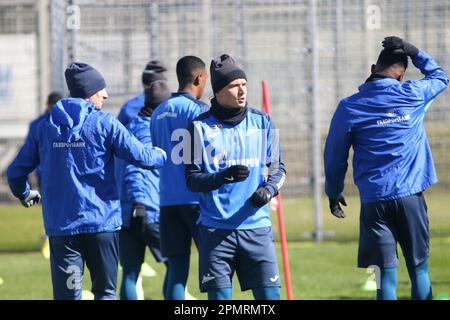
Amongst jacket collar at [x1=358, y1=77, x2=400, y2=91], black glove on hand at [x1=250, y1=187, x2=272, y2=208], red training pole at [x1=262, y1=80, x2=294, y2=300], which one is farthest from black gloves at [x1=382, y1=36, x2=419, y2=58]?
red training pole at [x1=262, y1=80, x2=294, y2=300]

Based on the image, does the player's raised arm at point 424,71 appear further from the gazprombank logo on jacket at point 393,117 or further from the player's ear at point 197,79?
the player's ear at point 197,79

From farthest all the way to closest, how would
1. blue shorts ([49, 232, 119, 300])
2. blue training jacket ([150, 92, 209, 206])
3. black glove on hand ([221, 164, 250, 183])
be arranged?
blue training jacket ([150, 92, 209, 206]) < blue shorts ([49, 232, 119, 300]) < black glove on hand ([221, 164, 250, 183])

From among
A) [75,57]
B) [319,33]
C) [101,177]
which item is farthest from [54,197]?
[319,33]

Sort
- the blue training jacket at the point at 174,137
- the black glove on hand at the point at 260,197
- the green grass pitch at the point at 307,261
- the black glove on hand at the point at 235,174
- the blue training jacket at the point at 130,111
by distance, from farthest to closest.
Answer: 1. the green grass pitch at the point at 307,261
2. the blue training jacket at the point at 130,111
3. the blue training jacket at the point at 174,137
4. the black glove on hand at the point at 260,197
5. the black glove on hand at the point at 235,174

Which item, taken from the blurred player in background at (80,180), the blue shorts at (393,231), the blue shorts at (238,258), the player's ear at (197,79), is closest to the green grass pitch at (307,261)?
the blue shorts at (393,231)

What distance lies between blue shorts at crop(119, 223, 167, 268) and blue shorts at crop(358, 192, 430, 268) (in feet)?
8.24

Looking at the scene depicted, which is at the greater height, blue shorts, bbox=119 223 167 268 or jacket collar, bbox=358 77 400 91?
jacket collar, bbox=358 77 400 91

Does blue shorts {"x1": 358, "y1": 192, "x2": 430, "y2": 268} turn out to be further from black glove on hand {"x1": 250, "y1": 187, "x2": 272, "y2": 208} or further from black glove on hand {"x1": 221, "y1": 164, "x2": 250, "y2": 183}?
black glove on hand {"x1": 221, "y1": 164, "x2": 250, "y2": 183}

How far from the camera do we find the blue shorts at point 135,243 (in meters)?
10.1

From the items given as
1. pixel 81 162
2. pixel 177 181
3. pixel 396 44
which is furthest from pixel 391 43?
pixel 81 162

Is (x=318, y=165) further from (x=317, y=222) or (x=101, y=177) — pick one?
(x=101, y=177)

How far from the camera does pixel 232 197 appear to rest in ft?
24.7

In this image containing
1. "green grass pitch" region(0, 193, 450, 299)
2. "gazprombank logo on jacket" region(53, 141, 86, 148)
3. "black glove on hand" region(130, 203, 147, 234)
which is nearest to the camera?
"gazprombank logo on jacket" region(53, 141, 86, 148)

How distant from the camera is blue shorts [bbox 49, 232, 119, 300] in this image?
7.80 meters
